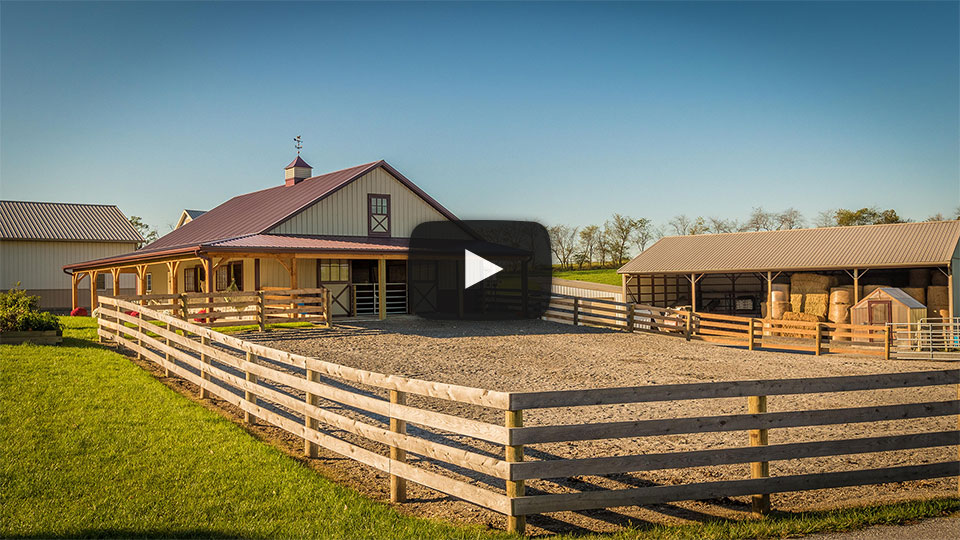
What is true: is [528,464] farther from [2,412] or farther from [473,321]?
[473,321]

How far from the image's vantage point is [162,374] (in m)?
12.0

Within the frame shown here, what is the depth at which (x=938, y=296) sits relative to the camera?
27.8 metres

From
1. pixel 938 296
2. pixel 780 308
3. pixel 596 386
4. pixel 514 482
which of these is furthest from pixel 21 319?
pixel 938 296

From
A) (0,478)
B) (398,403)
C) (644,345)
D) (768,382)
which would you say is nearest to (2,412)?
(0,478)

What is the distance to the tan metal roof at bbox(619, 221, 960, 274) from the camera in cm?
2770

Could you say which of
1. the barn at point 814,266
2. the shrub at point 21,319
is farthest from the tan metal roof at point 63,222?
the barn at point 814,266

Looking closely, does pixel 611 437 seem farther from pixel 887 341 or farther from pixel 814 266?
pixel 814 266

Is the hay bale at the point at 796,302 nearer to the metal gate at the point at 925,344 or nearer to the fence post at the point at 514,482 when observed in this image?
the metal gate at the point at 925,344

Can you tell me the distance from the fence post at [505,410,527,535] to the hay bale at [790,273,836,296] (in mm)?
29526

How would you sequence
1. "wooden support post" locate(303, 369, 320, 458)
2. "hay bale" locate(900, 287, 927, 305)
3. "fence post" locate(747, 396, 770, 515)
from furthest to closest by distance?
"hay bale" locate(900, 287, 927, 305) → "wooden support post" locate(303, 369, 320, 458) → "fence post" locate(747, 396, 770, 515)

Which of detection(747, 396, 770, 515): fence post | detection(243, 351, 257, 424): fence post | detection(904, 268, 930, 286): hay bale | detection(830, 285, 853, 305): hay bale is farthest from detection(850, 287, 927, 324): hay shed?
detection(243, 351, 257, 424): fence post

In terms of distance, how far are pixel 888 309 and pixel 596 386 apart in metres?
17.3

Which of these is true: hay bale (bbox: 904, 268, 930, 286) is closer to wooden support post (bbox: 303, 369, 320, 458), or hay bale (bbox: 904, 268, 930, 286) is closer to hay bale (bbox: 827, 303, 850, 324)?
hay bale (bbox: 827, 303, 850, 324)

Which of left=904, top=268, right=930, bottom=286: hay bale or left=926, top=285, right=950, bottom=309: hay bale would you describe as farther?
left=904, top=268, right=930, bottom=286: hay bale
